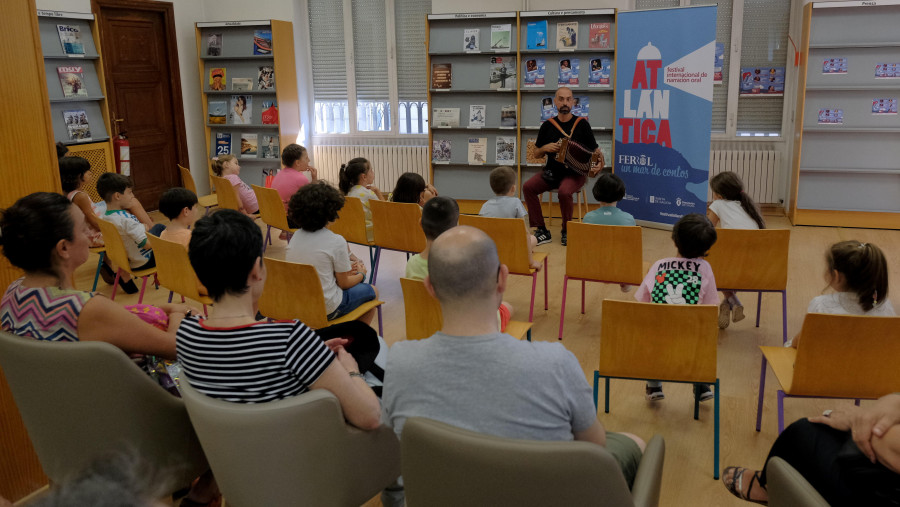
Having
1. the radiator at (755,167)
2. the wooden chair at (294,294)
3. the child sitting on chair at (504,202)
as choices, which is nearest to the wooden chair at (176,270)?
the wooden chair at (294,294)

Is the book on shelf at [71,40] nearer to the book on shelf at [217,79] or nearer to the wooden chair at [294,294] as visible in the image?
the book on shelf at [217,79]

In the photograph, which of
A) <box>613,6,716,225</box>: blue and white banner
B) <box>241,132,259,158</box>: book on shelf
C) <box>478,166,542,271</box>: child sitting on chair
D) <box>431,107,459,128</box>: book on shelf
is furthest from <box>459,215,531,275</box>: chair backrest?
<box>241,132,259,158</box>: book on shelf

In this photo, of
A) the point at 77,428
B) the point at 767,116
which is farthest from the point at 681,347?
the point at 767,116

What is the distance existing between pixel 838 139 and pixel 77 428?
23.4 ft

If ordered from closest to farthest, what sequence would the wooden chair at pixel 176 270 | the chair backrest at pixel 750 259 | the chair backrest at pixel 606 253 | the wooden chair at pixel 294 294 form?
the wooden chair at pixel 294 294 < the wooden chair at pixel 176 270 < the chair backrest at pixel 750 259 < the chair backrest at pixel 606 253

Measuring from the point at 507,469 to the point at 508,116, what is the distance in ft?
22.6

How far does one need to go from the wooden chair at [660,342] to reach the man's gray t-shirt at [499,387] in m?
1.15

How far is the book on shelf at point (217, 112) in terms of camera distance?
30.2 feet

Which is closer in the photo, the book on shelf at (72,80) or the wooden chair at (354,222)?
Result: the wooden chair at (354,222)

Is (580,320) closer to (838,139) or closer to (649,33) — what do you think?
(649,33)

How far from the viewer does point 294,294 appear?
3.39m

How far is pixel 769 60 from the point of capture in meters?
7.89

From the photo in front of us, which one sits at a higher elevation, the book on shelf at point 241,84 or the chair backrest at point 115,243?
the book on shelf at point 241,84

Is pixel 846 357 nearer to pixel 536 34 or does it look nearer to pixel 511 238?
pixel 511 238
